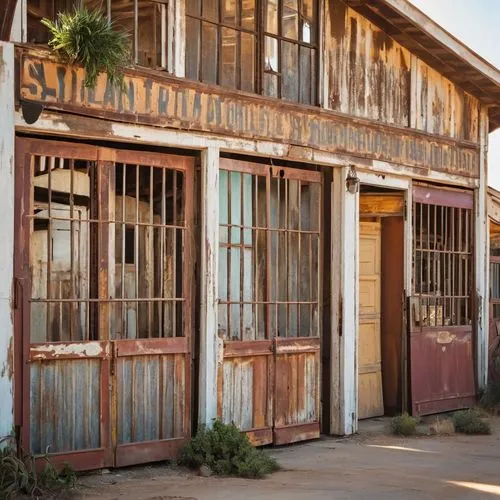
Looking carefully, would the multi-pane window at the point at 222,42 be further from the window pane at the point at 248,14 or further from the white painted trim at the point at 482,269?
the white painted trim at the point at 482,269

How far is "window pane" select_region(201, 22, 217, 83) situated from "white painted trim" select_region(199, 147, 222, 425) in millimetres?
756

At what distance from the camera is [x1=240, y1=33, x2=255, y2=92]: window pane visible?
10.3 metres

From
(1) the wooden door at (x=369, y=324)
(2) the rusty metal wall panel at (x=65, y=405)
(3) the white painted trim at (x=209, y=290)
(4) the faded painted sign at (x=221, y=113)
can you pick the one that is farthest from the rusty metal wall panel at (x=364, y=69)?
(2) the rusty metal wall panel at (x=65, y=405)

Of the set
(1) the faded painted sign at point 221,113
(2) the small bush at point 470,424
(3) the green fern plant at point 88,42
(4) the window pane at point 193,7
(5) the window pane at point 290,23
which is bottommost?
(2) the small bush at point 470,424

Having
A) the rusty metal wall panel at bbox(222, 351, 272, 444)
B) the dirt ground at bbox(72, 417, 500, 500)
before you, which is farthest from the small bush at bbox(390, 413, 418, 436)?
the rusty metal wall panel at bbox(222, 351, 272, 444)

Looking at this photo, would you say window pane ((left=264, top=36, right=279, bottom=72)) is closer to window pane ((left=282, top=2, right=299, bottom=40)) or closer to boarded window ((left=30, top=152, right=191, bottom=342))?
window pane ((left=282, top=2, right=299, bottom=40))

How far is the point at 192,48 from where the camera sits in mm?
9727

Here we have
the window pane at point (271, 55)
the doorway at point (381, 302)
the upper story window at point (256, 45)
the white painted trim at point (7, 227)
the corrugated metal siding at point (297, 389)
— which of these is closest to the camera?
the white painted trim at point (7, 227)

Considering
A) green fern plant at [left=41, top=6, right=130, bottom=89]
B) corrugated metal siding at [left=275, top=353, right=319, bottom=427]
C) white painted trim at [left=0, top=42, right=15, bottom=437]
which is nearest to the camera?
white painted trim at [left=0, top=42, right=15, bottom=437]

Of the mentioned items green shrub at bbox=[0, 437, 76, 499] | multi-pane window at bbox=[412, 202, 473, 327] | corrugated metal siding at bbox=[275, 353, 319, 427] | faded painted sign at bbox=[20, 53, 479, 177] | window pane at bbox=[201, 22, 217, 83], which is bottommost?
green shrub at bbox=[0, 437, 76, 499]

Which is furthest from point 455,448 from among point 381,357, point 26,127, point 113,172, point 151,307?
point 26,127

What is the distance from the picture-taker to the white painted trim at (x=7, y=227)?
25.9 feet

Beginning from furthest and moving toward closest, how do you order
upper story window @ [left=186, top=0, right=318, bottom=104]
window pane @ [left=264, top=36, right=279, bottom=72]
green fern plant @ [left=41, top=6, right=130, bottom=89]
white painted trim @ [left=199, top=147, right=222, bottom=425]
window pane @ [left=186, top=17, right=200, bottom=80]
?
window pane @ [left=264, top=36, right=279, bottom=72] < upper story window @ [left=186, top=0, right=318, bottom=104] < window pane @ [left=186, top=17, right=200, bottom=80] < white painted trim @ [left=199, top=147, right=222, bottom=425] < green fern plant @ [left=41, top=6, right=130, bottom=89]

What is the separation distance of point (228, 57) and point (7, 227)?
329cm
